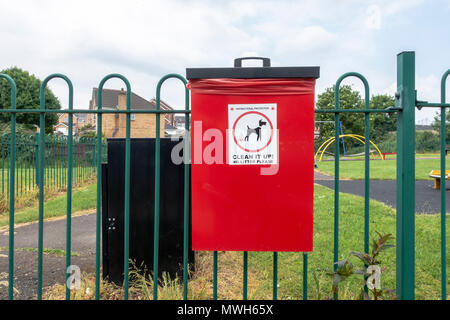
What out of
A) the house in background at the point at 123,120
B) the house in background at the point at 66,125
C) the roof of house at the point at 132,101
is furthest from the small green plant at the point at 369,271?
the roof of house at the point at 132,101

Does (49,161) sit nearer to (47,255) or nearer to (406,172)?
(47,255)

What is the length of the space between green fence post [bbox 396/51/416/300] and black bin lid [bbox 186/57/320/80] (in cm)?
63

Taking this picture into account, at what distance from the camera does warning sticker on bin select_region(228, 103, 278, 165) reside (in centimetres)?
188

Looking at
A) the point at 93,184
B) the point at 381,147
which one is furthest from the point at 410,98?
the point at 381,147

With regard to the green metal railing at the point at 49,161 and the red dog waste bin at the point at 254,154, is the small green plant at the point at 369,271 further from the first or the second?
the green metal railing at the point at 49,161

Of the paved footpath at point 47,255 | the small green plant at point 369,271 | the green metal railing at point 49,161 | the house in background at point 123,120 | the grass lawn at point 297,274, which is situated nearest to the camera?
the small green plant at point 369,271

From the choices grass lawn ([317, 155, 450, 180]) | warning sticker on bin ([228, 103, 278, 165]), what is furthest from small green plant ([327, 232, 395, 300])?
grass lawn ([317, 155, 450, 180])

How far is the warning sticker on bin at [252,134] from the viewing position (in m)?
1.88

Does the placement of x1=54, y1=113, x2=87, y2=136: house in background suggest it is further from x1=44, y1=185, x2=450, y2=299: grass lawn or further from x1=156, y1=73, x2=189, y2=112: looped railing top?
x1=156, y1=73, x2=189, y2=112: looped railing top

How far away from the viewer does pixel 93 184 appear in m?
11.5

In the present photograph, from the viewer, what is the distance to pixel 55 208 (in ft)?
24.0

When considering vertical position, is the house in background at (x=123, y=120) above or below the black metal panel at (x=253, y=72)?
above

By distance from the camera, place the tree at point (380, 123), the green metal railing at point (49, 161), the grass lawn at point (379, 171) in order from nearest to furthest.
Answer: the green metal railing at point (49, 161) → the grass lawn at point (379, 171) → the tree at point (380, 123)
